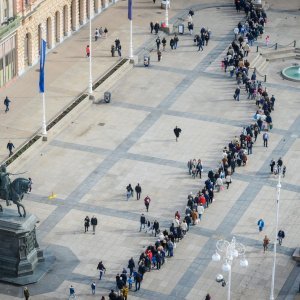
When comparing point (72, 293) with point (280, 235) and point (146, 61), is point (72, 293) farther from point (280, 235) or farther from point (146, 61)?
point (146, 61)

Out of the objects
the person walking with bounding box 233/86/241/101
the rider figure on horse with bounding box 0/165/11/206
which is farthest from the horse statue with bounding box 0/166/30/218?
the person walking with bounding box 233/86/241/101

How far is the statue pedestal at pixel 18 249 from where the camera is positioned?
97750mm

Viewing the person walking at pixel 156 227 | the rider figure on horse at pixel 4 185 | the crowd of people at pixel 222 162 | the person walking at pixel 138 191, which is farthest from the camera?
the person walking at pixel 138 191

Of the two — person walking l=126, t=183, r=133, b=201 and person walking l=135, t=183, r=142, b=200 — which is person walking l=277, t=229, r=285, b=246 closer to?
person walking l=135, t=183, r=142, b=200

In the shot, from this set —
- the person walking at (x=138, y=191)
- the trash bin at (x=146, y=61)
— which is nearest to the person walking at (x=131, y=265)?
the person walking at (x=138, y=191)

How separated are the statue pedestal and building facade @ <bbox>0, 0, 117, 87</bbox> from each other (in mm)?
31462

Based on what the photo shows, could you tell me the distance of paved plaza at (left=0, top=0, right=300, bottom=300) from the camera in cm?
10088

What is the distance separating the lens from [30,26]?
13200 centimetres

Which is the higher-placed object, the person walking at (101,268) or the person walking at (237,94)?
the person walking at (237,94)

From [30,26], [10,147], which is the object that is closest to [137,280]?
[10,147]

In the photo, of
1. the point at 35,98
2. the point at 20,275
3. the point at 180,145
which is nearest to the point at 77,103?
the point at 35,98

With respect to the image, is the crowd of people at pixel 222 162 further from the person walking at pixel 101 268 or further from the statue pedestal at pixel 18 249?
the statue pedestal at pixel 18 249

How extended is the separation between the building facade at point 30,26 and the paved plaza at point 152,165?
147 centimetres

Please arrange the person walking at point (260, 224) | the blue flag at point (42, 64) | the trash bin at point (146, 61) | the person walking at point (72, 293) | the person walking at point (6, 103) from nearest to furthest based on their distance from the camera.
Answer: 1. the person walking at point (72, 293)
2. the person walking at point (260, 224)
3. the blue flag at point (42, 64)
4. the person walking at point (6, 103)
5. the trash bin at point (146, 61)
